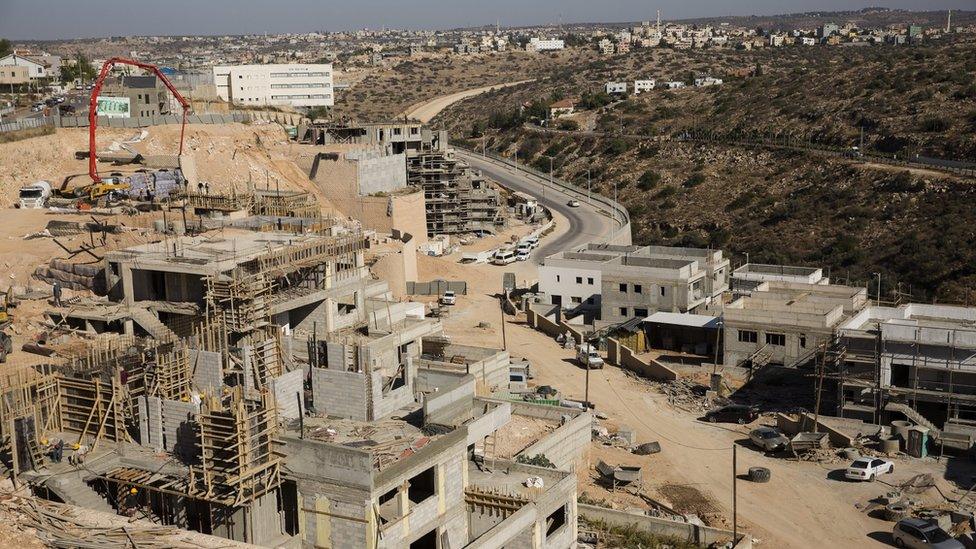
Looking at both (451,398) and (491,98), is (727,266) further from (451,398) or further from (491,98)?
(491,98)

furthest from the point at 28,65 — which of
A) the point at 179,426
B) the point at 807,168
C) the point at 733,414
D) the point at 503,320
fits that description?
the point at 179,426

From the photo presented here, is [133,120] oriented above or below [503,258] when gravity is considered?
above

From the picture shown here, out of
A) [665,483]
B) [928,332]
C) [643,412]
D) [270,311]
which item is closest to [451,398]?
[270,311]

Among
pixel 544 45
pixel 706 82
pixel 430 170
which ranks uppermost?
pixel 544 45

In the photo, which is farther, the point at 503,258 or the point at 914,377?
the point at 503,258

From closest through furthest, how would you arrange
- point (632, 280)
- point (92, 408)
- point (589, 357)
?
1. point (92, 408)
2. point (589, 357)
3. point (632, 280)

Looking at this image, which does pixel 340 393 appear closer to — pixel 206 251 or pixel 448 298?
pixel 206 251

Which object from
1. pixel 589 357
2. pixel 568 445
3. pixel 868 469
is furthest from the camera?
pixel 589 357
